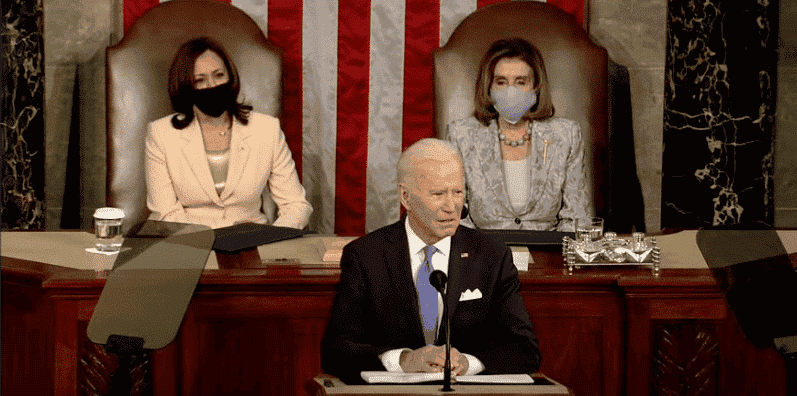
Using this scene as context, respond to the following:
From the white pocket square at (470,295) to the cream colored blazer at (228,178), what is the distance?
1.91 m

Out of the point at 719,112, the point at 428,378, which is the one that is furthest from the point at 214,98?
the point at 428,378

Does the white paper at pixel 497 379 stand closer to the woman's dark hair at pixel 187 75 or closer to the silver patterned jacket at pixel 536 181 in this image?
the silver patterned jacket at pixel 536 181

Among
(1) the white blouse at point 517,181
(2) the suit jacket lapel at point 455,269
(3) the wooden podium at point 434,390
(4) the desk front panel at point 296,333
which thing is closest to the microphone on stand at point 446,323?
(3) the wooden podium at point 434,390

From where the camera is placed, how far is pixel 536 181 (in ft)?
13.0

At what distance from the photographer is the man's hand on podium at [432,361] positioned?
77.0 inches

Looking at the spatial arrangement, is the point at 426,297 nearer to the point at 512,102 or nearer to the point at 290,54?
the point at 512,102

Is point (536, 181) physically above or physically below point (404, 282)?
above

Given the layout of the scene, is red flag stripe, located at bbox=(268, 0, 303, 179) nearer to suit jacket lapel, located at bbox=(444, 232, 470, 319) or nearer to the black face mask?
the black face mask

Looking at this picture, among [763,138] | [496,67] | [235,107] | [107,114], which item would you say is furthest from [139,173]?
[763,138]

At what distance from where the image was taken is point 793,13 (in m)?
4.91

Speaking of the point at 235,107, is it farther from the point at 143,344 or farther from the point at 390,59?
the point at 143,344

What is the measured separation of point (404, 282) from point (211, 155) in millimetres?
2086

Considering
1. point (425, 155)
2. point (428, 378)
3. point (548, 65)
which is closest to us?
point (428, 378)

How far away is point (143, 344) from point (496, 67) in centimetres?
243
